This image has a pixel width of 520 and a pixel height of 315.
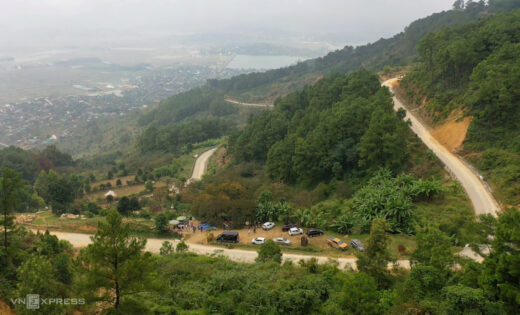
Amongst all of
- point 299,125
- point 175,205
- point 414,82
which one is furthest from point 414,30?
point 175,205

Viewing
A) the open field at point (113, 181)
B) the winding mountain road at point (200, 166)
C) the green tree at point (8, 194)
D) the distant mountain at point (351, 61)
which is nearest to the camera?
the green tree at point (8, 194)

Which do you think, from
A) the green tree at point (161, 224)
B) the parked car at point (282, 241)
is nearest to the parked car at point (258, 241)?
the parked car at point (282, 241)

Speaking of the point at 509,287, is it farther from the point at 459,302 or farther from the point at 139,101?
the point at 139,101

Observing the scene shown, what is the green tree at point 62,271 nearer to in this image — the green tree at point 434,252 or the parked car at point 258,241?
the parked car at point 258,241

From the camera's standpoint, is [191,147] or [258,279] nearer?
[258,279]

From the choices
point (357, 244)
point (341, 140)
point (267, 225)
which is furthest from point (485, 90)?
point (267, 225)

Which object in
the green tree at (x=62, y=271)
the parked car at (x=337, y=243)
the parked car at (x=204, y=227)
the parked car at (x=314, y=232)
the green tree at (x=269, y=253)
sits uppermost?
the green tree at (x=62, y=271)
